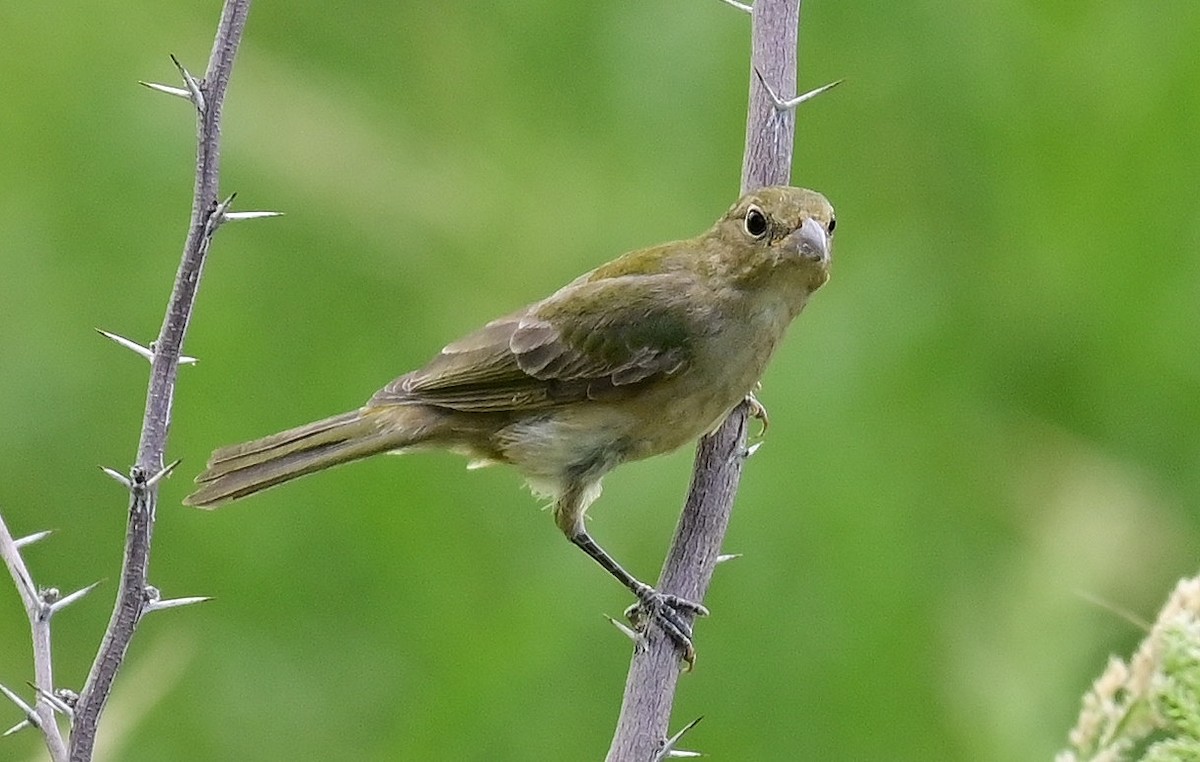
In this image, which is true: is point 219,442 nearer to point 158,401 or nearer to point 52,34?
point 52,34

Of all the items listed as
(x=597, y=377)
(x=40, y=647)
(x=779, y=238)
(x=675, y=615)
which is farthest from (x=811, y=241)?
(x=40, y=647)

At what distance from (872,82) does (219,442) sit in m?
2.41

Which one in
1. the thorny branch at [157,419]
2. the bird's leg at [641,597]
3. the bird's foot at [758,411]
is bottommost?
the bird's leg at [641,597]

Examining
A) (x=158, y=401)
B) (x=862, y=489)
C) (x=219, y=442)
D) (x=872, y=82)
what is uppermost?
(x=872, y=82)

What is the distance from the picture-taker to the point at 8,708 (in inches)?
188

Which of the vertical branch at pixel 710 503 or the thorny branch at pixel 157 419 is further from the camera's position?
the vertical branch at pixel 710 503

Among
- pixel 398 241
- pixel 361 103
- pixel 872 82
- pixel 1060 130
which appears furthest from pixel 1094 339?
pixel 361 103

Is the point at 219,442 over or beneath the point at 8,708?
over

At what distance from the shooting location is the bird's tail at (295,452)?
3785 millimetres

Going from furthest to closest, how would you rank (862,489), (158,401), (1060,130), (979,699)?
(1060,130), (862,489), (979,699), (158,401)

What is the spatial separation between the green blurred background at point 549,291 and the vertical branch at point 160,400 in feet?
5.74

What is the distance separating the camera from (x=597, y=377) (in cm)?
414

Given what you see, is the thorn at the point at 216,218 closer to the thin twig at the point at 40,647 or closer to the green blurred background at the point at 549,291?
the thin twig at the point at 40,647

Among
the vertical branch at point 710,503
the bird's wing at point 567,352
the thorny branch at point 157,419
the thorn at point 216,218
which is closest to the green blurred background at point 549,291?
the bird's wing at point 567,352
